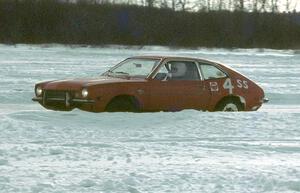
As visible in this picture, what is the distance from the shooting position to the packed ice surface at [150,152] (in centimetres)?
654

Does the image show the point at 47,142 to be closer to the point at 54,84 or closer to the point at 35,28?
the point at 54,84

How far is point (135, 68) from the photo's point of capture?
503 inches

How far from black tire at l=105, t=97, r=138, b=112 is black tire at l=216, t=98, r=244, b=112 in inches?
70.2

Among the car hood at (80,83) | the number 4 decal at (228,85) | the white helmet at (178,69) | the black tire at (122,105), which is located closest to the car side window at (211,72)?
the number 4 decal at (228,85)

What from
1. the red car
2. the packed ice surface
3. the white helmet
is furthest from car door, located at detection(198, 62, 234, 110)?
the packed ice surface

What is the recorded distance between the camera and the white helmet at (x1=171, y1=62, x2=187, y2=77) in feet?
41.9

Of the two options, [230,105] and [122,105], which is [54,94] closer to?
[122,105]

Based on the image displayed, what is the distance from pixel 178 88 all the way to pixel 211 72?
0.97 m

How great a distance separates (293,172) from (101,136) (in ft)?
10.7

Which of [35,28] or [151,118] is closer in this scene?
[151,118]

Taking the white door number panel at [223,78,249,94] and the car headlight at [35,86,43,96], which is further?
the white door number panel at [223,78,249,94]

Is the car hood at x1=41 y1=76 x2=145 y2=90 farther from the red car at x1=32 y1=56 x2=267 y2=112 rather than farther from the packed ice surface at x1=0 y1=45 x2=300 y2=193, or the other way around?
the packed ice surface at x1=0 y1=45 x2=300 y2=193

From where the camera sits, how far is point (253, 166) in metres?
7.48

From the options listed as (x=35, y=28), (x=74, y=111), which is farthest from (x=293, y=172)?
(x=35, y=28)
